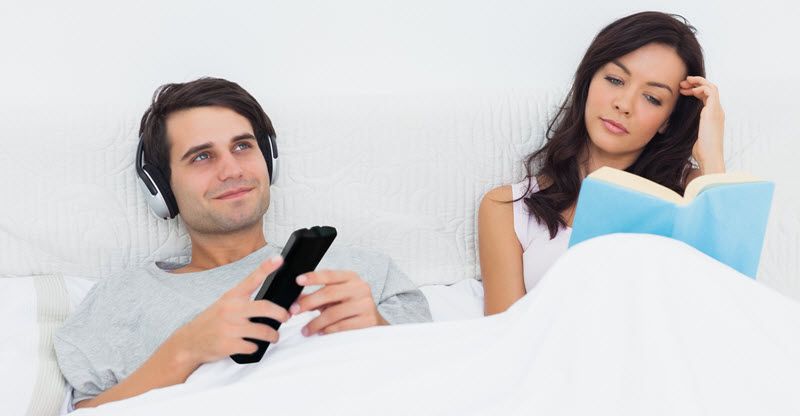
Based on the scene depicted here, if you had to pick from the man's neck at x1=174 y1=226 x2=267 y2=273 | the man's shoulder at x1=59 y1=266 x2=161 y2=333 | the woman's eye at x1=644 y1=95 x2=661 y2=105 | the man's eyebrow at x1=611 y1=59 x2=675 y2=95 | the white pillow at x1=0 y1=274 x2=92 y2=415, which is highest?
the man's eyebrow at x1=611 y1=59 x2=675 y2=95

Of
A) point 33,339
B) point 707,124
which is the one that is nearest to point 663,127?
point 707,124

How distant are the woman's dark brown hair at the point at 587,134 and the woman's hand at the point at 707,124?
5 cm

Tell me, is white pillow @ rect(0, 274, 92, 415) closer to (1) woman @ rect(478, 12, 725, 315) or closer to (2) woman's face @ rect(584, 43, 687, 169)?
(1) woman @ rect(478, 12, 725, 315)

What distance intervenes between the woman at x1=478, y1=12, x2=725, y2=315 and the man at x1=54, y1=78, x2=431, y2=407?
0.21 m

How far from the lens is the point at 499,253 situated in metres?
1.50

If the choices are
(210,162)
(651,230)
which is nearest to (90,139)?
(210,162)

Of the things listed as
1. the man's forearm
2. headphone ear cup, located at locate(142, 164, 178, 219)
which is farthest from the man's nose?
the man's forearm

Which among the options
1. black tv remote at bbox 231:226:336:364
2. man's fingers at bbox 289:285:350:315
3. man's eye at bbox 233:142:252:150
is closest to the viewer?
black tv remote at bbox 231:226:336:364

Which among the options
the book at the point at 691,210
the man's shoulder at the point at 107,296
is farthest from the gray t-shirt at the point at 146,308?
the book at the point at 691,210

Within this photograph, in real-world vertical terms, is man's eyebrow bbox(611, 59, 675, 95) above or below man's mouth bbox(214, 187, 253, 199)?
above

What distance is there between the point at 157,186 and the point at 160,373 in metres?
0.39

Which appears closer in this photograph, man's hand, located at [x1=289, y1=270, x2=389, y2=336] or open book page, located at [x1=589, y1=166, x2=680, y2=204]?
open book page, located at [x1=589, y1=166, x2=680, y2=204]

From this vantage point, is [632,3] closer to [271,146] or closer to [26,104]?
[271,146]

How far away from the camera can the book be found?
0.97 m
